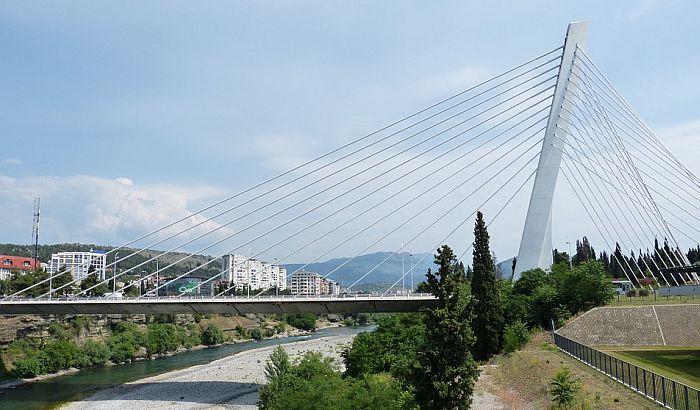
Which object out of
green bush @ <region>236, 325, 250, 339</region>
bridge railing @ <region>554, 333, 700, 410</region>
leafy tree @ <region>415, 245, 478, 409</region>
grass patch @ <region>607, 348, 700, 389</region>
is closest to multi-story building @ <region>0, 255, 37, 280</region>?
green bush @ <region>236, 325, 250, 339</region>

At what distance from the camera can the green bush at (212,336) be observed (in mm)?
78375

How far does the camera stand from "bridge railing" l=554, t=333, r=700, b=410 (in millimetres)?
14375

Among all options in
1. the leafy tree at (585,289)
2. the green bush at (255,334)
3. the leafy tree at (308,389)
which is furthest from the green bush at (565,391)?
the green bush at (255,334)

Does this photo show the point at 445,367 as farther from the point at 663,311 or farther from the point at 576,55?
the point at 576,55

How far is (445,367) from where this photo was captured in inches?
675

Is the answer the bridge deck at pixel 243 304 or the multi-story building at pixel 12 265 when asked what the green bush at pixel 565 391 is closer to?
the bridge deck at pixel 243 304

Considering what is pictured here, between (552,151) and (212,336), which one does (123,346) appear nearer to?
(212,336)

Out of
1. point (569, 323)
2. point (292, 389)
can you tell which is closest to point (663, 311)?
point (569, 323)

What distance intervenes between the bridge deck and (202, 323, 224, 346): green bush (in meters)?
36.4

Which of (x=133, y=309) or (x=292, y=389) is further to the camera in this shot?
(x=133, y=309)

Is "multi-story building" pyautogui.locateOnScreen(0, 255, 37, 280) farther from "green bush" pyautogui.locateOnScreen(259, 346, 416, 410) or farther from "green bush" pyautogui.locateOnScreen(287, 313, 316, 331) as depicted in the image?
"green bush" pyautogui.locateOnScreen(259, 346, 416, 410)

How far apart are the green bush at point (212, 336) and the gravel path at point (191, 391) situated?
24.5 metres

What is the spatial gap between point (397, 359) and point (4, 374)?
34395mm

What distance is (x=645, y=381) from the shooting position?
681 inches
